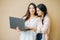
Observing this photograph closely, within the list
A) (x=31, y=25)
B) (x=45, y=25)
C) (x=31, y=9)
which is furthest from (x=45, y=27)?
(x=31, y=9)

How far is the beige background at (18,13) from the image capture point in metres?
2.81

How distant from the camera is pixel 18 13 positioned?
2.96 meters

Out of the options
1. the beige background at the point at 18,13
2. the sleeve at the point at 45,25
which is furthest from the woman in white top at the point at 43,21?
the beige background at the point at 18,13

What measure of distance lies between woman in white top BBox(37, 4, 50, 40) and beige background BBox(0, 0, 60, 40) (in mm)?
271

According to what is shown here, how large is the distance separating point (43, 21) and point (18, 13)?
0.61 m

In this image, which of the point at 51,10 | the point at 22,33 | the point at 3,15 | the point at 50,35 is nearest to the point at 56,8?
the point at 51,10

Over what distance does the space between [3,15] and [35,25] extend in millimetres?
797

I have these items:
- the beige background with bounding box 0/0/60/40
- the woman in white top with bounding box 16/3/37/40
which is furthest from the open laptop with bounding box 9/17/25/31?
the beige background with bounding box 0/0/60/40

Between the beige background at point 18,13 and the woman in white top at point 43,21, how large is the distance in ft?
0.89

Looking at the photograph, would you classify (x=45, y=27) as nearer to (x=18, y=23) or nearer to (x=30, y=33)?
(x=30, y=33)

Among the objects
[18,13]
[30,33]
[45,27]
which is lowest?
[30,33]

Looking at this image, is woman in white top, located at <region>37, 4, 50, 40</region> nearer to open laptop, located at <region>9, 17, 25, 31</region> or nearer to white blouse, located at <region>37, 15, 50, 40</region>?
white blouse, located at <region>37, 15, 50, 40</region>

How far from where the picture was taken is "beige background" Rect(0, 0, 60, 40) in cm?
281

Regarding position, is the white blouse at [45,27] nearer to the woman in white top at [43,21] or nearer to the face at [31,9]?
the woman in white top at [43,21]
